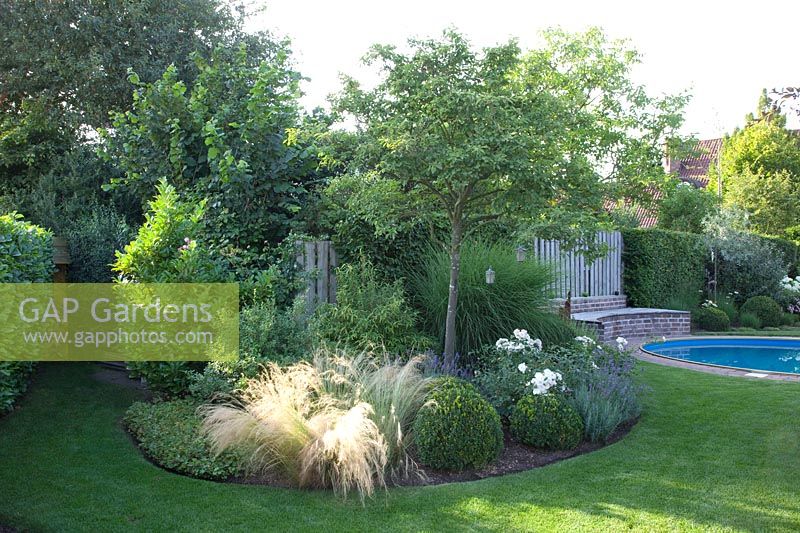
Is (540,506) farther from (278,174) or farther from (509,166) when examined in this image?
(278,174)

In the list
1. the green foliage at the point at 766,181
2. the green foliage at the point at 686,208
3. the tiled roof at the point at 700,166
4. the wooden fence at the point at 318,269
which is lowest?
the wooden fence at the point at 318,269

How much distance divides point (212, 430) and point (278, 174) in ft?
12.4

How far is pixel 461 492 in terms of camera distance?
406cm

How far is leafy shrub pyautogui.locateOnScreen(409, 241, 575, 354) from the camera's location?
683 cm

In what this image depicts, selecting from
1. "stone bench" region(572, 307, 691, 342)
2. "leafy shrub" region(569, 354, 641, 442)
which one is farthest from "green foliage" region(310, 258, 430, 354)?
"stone bench" region(572, 307, 691, 342)

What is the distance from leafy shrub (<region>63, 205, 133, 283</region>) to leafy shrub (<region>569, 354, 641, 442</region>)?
5.52 m

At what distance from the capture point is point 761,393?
672cm

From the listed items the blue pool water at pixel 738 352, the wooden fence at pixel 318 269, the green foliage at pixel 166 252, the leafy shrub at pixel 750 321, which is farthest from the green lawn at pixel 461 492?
the leafy shrub at pixel 750 321

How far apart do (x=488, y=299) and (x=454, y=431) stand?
8.73 ft

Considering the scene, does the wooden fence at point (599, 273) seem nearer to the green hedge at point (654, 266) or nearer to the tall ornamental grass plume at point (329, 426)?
the green hedge at point (654, 266)

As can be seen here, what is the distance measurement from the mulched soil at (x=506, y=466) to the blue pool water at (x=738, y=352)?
5.97 metres

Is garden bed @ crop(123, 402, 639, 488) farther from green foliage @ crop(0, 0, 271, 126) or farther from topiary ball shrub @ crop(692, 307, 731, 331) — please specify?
topiary ball shrub @ crop(692, 307, 731, 331)

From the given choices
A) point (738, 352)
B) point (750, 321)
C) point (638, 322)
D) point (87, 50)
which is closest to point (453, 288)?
point (638, 322)

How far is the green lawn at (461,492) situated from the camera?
361 centimetres
